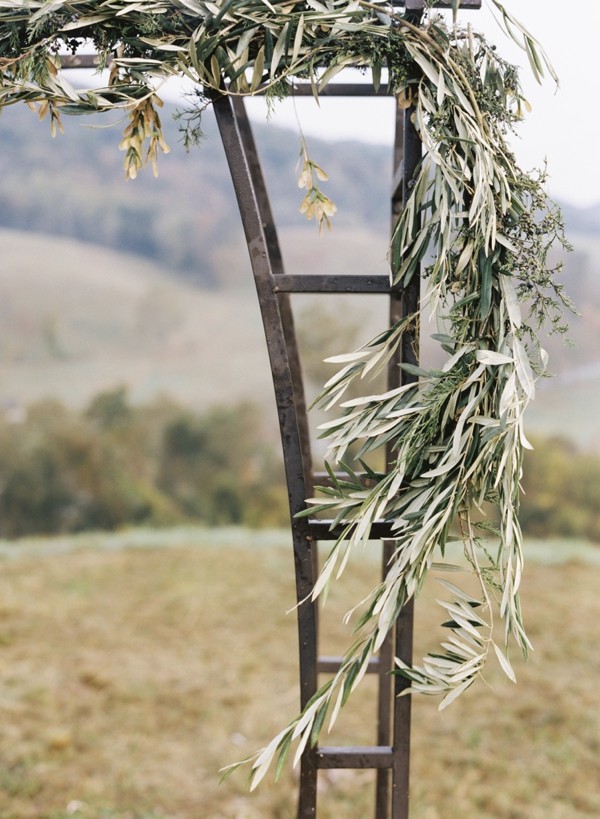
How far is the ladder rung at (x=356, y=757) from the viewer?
4.62ft

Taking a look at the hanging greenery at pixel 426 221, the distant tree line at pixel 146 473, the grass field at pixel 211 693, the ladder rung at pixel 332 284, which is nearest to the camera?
the hanging greenery at pixel 426 221

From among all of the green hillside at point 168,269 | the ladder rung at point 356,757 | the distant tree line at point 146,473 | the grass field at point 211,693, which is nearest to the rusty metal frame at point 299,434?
the ladder rung at point 356,757

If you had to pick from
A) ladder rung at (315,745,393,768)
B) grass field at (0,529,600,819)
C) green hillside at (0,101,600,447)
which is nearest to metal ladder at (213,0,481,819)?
ladder rung at (315,745,393,768)

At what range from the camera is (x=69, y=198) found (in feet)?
18.7

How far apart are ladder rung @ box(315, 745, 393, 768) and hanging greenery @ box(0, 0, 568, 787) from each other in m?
0.19

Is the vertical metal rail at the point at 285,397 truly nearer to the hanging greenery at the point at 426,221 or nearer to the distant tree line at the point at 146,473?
the hanging greenery at the point at 426,221

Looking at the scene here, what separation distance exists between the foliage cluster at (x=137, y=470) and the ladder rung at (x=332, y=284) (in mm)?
4047

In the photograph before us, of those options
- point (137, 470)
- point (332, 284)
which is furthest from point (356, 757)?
point (137, 470)

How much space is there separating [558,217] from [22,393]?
471 centimetres

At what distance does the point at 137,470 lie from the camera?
535 centimetres

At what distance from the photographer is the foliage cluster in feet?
17.2

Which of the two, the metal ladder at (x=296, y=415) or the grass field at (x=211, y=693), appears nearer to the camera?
the metal ladder at (x=296, y=415)

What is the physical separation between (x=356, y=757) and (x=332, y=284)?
882 millimetres

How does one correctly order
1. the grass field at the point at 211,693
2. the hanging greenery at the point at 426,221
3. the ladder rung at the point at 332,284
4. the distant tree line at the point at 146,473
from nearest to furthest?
the hanging greenery at the point at 426,221 < the ladder rung at the point at 332,284 < the grass field at the point at 211,693 < the distant tree line at the point at 146,473
